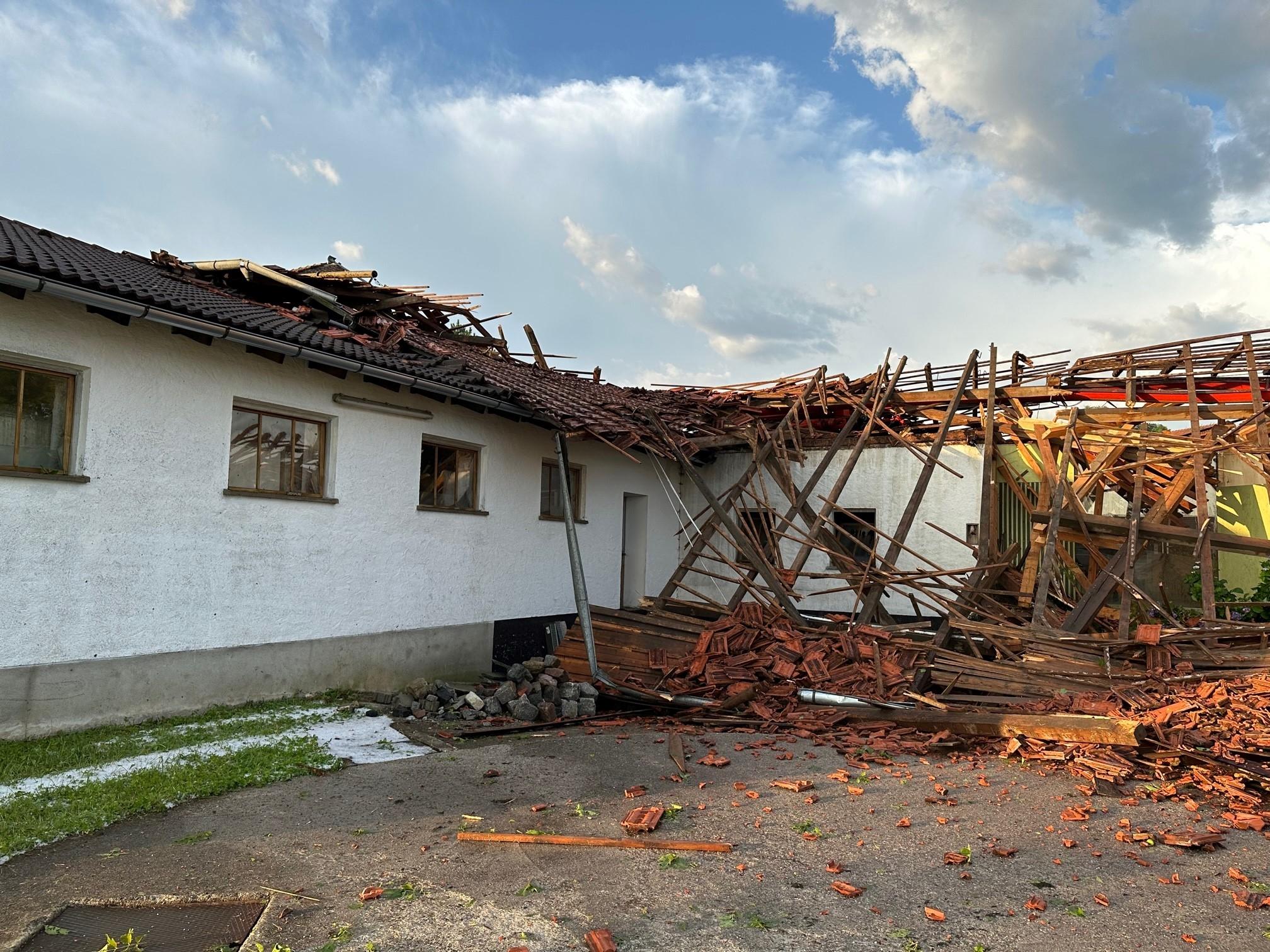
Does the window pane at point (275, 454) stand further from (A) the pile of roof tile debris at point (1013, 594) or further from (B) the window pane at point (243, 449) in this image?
(A) the pile of roof tile debris at point (1013, 594)

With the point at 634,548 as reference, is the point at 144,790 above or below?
below

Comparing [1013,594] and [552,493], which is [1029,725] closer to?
[1013,594]

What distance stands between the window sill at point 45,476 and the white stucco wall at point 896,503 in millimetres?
9523

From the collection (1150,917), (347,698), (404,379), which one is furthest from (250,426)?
(1150,917)

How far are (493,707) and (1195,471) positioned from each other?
28.7ft

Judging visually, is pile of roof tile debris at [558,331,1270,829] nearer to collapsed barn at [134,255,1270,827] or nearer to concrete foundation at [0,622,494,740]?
collapsed barn at [134,255,1270,827]

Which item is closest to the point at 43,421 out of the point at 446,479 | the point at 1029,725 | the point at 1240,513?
the point at 446,479

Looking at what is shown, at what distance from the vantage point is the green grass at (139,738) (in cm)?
621

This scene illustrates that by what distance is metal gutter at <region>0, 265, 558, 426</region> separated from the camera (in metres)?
6.27

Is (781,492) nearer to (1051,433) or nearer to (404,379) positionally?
(1051,433)

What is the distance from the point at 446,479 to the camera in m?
11.0

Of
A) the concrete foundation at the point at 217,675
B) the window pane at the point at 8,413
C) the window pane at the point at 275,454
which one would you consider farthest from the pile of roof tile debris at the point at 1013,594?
the window pane at the point at 8,413

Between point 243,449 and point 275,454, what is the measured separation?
1.24ft

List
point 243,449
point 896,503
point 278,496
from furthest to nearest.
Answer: point 896,503
point 278,496
point 243,449
